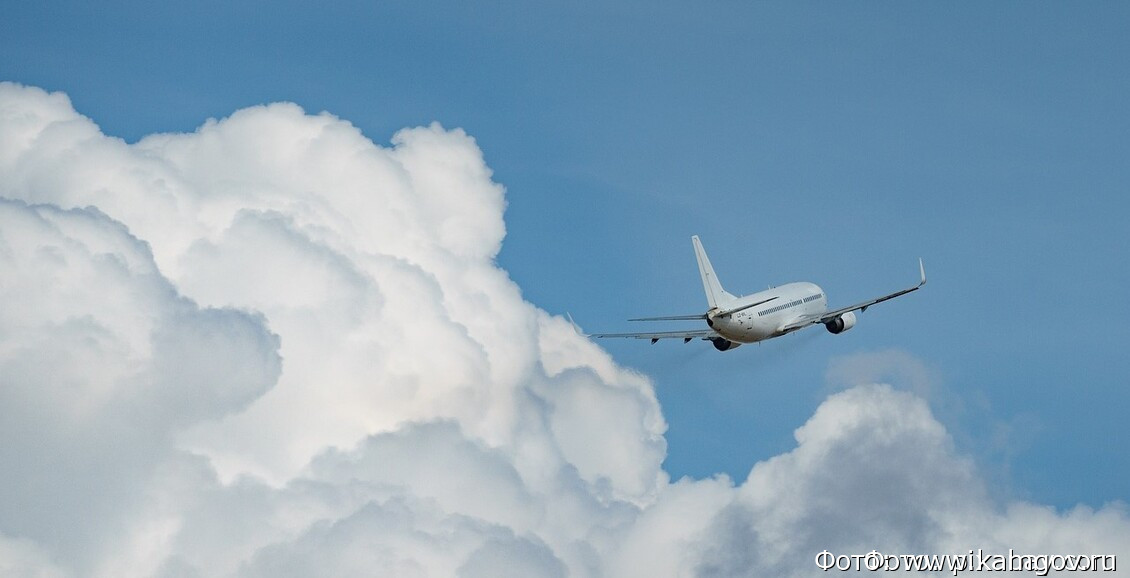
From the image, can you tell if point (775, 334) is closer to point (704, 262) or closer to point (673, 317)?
point (704, 262)

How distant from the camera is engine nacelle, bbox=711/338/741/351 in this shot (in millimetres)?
170375

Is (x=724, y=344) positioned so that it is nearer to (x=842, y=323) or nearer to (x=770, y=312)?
(x=770, y=312)

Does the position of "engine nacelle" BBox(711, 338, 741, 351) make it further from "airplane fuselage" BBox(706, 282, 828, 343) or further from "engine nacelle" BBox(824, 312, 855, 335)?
"engine nacelle" BBox(824, 312, 855, 335)

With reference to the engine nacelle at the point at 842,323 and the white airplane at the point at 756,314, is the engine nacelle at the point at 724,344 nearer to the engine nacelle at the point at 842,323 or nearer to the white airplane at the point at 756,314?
the white airplane at the point at 756,314

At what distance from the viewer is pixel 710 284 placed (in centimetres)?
17100

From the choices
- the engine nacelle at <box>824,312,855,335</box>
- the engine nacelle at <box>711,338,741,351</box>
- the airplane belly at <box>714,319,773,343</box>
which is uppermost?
the engine nacelle at <box>824,312,855,335</box>

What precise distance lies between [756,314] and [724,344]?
21.0 feet

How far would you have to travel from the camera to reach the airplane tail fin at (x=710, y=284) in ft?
553

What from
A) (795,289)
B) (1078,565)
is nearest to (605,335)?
(795,289)

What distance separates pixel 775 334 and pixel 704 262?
1105 cm

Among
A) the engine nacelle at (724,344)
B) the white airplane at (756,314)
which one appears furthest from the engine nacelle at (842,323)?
the engine nacelle at (724,344)

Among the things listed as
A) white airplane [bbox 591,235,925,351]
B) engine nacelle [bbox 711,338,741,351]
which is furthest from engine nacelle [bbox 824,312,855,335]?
engine nacelle [bbox 711,338,741,351]

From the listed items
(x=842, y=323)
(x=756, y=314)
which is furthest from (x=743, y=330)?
(x=842, y=323)

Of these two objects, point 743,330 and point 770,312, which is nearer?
point 743,330
